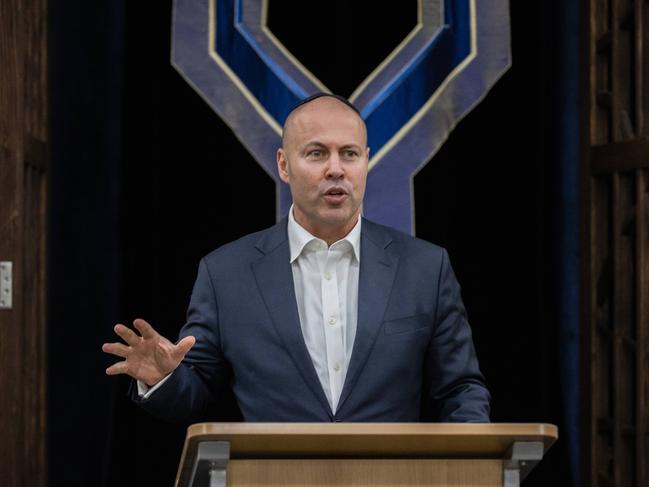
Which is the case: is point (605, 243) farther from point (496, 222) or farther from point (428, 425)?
point (428, 425)

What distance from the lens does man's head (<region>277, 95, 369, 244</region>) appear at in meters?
2.44

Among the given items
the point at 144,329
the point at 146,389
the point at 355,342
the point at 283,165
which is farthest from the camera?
the point at 283,165

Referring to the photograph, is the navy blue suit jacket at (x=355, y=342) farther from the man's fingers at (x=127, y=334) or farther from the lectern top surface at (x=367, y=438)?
the lectern top surface at (x=367, y=438)

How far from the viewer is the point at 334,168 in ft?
7.94

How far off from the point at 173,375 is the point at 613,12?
6.44 feet

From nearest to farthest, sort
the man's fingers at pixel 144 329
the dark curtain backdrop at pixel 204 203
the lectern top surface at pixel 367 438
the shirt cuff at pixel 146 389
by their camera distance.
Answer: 1. the lectern top surface at pixel 367 438
2. the man's fingers at pixel 144 329
3. the shirt cuff at pixel 146 389
4. the dark curtain backdrop at pixel 204 203

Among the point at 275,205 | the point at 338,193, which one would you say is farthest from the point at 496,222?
the point at 338,193

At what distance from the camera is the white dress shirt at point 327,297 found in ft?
8.01

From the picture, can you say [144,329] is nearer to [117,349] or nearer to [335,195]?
[117,349]

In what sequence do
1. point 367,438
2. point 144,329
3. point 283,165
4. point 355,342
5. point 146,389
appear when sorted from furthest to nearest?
point 283,165 → point 355,342 → point 146,389 → point 144,329 → point 367,438

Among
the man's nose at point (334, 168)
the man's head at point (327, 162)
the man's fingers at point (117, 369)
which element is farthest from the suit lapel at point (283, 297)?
the man's fingers at point (117, 369)

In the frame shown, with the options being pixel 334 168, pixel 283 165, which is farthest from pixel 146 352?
pixel 283 165

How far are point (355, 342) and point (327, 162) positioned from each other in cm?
43

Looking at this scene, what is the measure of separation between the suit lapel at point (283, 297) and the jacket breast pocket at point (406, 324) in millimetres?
201
